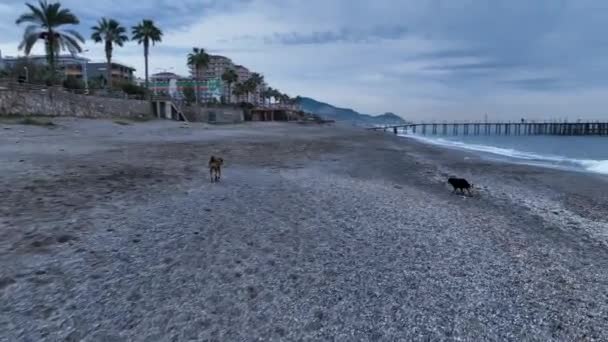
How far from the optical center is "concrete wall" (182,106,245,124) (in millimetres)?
63531

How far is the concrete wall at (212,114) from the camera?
208 ft

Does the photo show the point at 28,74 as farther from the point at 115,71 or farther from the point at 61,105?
the point at 115,71

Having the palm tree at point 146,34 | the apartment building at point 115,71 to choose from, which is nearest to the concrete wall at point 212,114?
the palm tree at point 146,34

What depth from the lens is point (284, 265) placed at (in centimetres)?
445

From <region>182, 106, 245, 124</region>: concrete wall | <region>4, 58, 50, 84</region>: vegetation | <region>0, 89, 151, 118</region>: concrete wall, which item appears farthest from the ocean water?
<region>4, 58, 50, 84</region>: vegetation

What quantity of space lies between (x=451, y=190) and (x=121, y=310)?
33.0 feet

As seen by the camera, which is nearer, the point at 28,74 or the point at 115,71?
the point at 28,74

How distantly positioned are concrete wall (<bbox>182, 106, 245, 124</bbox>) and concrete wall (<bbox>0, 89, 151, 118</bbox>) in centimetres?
1376

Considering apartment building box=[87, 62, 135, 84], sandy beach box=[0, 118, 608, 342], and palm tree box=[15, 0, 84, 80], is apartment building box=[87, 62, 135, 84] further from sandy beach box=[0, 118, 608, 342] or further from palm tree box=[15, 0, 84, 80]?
sandy beach box=[0, 118, 608, 342]

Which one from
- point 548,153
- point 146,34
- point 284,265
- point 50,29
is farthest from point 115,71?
point 284,265

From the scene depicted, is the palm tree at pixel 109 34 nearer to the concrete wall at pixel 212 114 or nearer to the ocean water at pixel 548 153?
the concrete wall at pixel 212 114

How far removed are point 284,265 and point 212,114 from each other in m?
69.3

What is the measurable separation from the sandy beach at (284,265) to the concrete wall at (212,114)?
57.3 m

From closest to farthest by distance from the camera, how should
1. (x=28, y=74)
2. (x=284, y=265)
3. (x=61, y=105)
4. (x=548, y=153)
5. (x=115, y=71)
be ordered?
(x=284, y=265)
(x=61, y=105)
(x=548, y=153)
(x=28, y=74)
(x=115, y=71)
